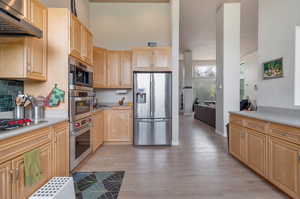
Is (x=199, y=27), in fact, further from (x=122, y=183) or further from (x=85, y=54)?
(x=122, y=183)

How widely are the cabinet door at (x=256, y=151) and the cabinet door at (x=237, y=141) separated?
0.15 m

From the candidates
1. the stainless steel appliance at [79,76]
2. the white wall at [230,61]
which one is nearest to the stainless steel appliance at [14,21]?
the stainless steel appliance at [79,76]

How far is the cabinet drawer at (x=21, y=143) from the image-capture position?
4.40 feet

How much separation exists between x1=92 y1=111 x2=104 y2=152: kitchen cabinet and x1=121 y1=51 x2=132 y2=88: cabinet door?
0.99 m

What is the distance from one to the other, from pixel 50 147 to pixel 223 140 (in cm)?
398

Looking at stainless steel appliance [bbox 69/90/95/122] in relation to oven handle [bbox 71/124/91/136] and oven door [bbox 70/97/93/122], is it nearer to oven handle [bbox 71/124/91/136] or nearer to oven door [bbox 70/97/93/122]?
oven door [bbox 70/97/93/122]

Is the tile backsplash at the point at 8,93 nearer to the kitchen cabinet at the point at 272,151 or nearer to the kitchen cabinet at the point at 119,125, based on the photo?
the kitchen cabinet at the point at 119,125

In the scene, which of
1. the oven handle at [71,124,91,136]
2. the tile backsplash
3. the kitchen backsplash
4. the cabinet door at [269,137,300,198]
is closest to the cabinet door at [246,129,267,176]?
the cabinet door at [269,137,300,198]

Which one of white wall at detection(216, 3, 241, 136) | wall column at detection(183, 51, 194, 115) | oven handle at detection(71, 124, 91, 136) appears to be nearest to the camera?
oven handle at detection(71, 124, 91, 136)

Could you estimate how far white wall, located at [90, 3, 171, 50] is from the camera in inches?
185

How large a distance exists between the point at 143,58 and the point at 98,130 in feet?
6.33

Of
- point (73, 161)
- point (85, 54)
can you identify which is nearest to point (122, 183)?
point (73, 161)

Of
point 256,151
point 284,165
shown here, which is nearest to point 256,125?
point 256,151

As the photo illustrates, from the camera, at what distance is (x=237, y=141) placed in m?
3.03
